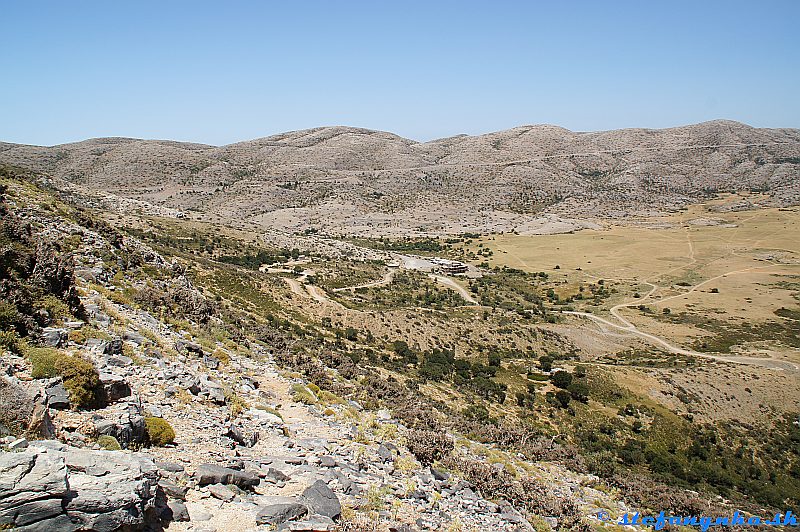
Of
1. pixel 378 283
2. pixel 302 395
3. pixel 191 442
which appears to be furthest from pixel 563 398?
pixel 378 283

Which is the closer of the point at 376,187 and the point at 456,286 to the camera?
the point at 456,286

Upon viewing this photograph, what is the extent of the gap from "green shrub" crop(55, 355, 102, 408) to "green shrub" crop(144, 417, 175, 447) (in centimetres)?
120

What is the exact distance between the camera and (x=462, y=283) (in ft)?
280

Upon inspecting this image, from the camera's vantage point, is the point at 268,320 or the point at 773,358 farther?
the point at 773,358

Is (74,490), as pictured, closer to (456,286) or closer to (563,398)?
(563,398)

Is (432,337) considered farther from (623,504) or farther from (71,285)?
(71,285)

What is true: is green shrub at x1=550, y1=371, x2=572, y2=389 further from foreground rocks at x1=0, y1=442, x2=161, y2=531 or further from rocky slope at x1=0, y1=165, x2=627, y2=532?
foreground rocks at x1=0, y1=442, x2=161, y2=531

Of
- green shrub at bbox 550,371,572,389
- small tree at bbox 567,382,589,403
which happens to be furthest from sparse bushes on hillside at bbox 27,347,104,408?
green shrub at bbox 550,371,572,389

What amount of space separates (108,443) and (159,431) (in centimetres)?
155

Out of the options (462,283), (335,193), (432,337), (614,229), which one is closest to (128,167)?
(335,193)

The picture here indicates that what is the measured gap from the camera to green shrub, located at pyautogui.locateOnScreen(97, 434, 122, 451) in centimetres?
882

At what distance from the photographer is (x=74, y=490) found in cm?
640

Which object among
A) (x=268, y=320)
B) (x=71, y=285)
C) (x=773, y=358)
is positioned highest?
(x=71, y=285)

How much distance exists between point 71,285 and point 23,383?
24.5ft
